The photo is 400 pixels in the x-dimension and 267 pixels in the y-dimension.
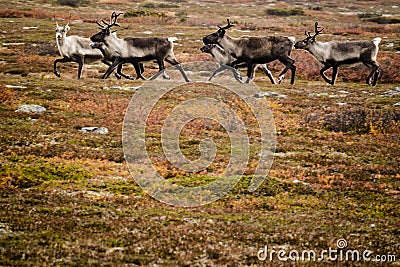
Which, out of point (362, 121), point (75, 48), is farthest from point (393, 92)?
point (75, 48)

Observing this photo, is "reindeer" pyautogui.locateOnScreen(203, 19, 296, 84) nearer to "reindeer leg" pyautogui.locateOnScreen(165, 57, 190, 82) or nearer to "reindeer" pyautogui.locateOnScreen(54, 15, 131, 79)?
"reindeer leg" pyautogui.locateOnScreen(165, 57, 190, 82)

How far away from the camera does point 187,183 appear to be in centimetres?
1553

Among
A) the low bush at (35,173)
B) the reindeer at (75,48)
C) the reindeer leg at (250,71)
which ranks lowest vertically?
the low bush at (35,173)

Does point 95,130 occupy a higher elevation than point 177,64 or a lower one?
lower

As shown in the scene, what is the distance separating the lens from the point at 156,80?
3081 cm

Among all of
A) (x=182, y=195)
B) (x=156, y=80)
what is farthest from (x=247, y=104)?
(x=182, y=195)

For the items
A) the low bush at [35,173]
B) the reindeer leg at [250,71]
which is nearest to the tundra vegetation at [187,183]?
the low bush at [35,173]

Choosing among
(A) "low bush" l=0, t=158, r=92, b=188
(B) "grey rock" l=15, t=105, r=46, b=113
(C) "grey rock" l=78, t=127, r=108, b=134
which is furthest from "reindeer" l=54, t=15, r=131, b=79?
(A) "low bush" l=0, t=158, r=92, b=188

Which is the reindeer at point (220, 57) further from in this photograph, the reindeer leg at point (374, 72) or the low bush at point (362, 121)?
the reindeer leg at point (374, 72)

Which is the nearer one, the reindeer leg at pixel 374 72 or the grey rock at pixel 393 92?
the grey rock at pixel 393 92

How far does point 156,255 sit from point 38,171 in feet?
22.0

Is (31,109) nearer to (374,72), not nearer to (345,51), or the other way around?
(345,51)

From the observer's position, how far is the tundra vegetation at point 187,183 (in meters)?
10.7

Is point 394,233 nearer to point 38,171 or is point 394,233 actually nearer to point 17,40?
point 38,171
